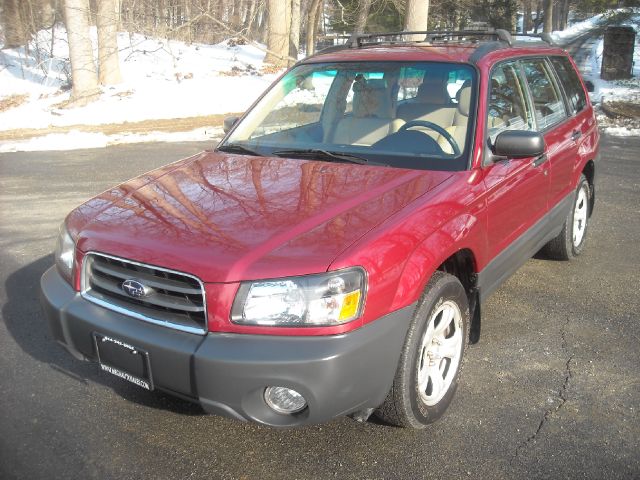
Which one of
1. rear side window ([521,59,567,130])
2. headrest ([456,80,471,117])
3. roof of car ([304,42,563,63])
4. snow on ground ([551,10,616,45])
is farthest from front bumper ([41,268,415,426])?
snow on ground ([551,10,616,45])

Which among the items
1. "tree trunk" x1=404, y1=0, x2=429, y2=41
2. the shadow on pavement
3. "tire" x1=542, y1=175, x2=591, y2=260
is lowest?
the shadow on pavement

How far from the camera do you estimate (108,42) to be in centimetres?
1642

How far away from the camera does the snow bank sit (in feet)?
47.8

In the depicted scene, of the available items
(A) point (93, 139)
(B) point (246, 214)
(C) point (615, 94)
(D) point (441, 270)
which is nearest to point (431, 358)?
(D) point (441, 270)

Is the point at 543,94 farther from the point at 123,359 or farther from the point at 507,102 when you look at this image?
the point at 123,359

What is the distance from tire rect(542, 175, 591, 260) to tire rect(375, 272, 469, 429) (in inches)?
85.6

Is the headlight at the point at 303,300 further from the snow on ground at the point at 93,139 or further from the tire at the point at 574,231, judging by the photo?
the snow on ground at the point at 93,139

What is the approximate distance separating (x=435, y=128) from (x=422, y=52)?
612 mm

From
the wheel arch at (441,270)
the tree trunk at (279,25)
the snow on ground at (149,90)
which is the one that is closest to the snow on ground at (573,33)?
the snow on ground at (149,90)

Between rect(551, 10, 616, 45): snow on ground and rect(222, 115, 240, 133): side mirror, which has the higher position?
rect(551, 10, 616, 45): snow on ground

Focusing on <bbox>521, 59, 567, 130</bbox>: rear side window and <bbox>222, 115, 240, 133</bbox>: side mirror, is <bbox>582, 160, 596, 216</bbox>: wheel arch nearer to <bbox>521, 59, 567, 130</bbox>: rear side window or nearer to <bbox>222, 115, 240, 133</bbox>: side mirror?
<bbox>521, 59, 567, 130</bbox>: rear side window

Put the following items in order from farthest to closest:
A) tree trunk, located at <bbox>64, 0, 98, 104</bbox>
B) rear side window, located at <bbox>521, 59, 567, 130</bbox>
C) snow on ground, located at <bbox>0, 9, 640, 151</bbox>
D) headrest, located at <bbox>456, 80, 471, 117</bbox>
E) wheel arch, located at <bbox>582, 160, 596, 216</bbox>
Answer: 1. tree trunk, located at <bbox>64, 0, 98, 104</bbox>
2. snow on ground, located at <bbox>0, 9, 640, 151</bbox>
3. wheel arch, located at <bbox>582, 160, 596, 216</bbox>
4. rear side window, located at <bbox>521, 59, 567, 130</bbox>
5. headrest, located at <bbox>456, 80, 471, 117</bbox>

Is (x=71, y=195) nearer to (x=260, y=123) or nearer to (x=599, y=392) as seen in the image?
(x=260, y=123)

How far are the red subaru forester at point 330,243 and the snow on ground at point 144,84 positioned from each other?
11324mm
